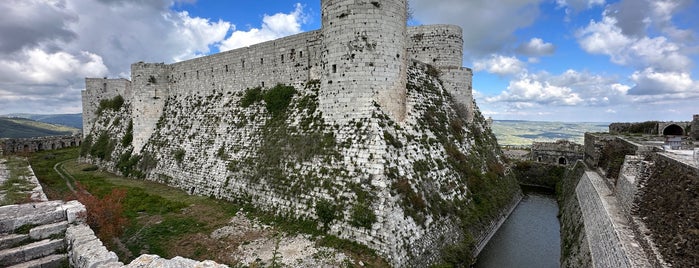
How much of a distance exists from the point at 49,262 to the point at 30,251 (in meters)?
0.67

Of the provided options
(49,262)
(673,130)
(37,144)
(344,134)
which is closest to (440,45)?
(344,134)

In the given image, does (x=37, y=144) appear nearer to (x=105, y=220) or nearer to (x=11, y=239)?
(x=105, y=220)

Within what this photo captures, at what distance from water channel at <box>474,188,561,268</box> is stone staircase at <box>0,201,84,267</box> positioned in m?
19.4

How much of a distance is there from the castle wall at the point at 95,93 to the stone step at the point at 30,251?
43.0m

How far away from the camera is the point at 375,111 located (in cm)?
1898

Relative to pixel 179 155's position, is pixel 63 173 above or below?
below

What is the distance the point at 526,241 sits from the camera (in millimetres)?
22812

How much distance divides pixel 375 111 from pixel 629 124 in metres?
43.1

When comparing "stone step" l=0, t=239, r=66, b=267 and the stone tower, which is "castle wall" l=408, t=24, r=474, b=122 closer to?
the stone tower

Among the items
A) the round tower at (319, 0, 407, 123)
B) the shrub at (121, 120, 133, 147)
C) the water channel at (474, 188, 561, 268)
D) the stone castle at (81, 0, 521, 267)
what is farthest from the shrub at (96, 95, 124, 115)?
the water channel at (474, 188, 561, 268)

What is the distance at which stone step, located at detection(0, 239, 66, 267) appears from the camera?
984 cm

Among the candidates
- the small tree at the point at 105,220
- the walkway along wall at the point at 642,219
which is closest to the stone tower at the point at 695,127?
the walkway along wall at the point at 642,219

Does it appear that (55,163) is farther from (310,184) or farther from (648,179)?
(648,179)

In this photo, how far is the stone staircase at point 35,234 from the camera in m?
10.1
